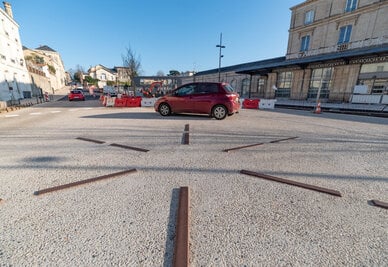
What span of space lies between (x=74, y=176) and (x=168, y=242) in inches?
83.4

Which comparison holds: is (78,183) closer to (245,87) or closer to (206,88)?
(206,88)

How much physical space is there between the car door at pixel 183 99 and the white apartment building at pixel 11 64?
2029cm

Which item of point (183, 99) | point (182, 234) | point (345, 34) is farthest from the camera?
point (345, 34)

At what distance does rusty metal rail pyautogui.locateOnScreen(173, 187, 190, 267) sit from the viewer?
1.42 meters

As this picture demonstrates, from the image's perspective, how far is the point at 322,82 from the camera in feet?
72.0

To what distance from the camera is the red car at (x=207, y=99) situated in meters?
8.04

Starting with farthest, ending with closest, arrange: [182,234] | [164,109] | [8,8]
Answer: [8,8]
[164,109]
[182,234]

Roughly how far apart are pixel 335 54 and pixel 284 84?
7168 millimetres

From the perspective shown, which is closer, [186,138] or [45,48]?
[186,138]

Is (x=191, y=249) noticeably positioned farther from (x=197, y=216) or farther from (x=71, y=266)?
(x=71, y=266)

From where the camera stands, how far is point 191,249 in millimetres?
1541

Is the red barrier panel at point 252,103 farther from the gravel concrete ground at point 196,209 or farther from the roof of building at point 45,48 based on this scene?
the roof of building at point 45,48

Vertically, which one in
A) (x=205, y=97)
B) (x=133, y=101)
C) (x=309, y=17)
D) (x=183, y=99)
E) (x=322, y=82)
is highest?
(x=309, y=17)

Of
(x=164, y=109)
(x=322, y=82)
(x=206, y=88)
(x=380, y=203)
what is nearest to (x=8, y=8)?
(x=164, y=109)
